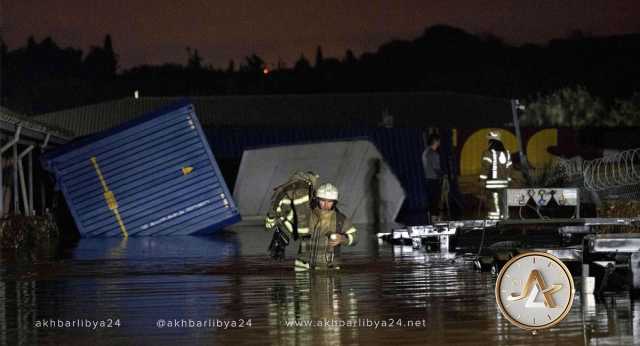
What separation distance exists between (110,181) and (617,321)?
19045 millimetres

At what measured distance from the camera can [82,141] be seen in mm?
28359

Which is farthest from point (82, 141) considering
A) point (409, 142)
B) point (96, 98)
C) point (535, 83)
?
point (535, 83)

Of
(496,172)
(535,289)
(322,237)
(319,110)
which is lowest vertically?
(535,289)

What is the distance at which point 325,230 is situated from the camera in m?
15.3

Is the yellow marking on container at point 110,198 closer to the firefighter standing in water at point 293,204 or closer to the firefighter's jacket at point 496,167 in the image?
the firefighter's jacket at point 496,167

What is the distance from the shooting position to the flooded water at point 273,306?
1018 cm

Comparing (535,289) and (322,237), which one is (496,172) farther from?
(535,289)

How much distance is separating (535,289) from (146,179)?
1989cm

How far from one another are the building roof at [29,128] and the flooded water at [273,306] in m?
5.78

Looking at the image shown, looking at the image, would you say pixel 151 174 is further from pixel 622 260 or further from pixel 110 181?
pixel 622 260

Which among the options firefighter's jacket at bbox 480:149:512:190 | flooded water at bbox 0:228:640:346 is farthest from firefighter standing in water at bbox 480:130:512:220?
flooded water at bbox 0:228:640:346

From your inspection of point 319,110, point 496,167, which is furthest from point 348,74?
point 496,167

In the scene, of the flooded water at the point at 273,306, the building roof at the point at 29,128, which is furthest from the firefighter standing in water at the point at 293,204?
the building roof at the point at 29,128

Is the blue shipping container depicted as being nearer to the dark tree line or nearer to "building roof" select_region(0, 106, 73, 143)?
"building roof" select_region(0, 106, 73, 143)
